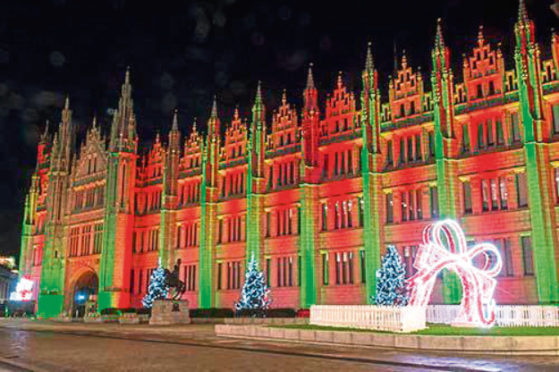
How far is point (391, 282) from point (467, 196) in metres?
8.45

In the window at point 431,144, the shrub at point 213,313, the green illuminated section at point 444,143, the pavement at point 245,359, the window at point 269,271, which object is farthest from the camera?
the window at point 269,271

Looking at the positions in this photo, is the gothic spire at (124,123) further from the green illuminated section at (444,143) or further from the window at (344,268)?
the green illuminated section at (444,143)

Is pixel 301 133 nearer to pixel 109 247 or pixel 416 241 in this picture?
pixel 416 241

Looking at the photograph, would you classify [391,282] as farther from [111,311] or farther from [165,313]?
[111,311]

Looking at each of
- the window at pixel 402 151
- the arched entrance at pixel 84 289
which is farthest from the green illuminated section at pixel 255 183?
the arched entrance at pixel 84 289

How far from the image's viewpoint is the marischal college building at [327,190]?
38.2 meters

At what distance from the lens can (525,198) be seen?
38094mm

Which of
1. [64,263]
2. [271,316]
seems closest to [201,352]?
[271,316]

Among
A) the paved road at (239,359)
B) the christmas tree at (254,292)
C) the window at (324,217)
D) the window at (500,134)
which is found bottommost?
the paved road at (239,359)

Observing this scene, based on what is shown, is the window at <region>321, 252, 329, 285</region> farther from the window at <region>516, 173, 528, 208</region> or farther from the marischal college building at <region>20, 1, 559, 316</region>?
the window at <region>516, 173, 528, 208</region>

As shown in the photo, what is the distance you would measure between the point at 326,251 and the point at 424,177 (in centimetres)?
1078

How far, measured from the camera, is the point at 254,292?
4694 cm

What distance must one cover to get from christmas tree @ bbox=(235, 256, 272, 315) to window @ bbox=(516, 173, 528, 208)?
69.6 ft

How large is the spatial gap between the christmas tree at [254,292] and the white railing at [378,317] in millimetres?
20741
